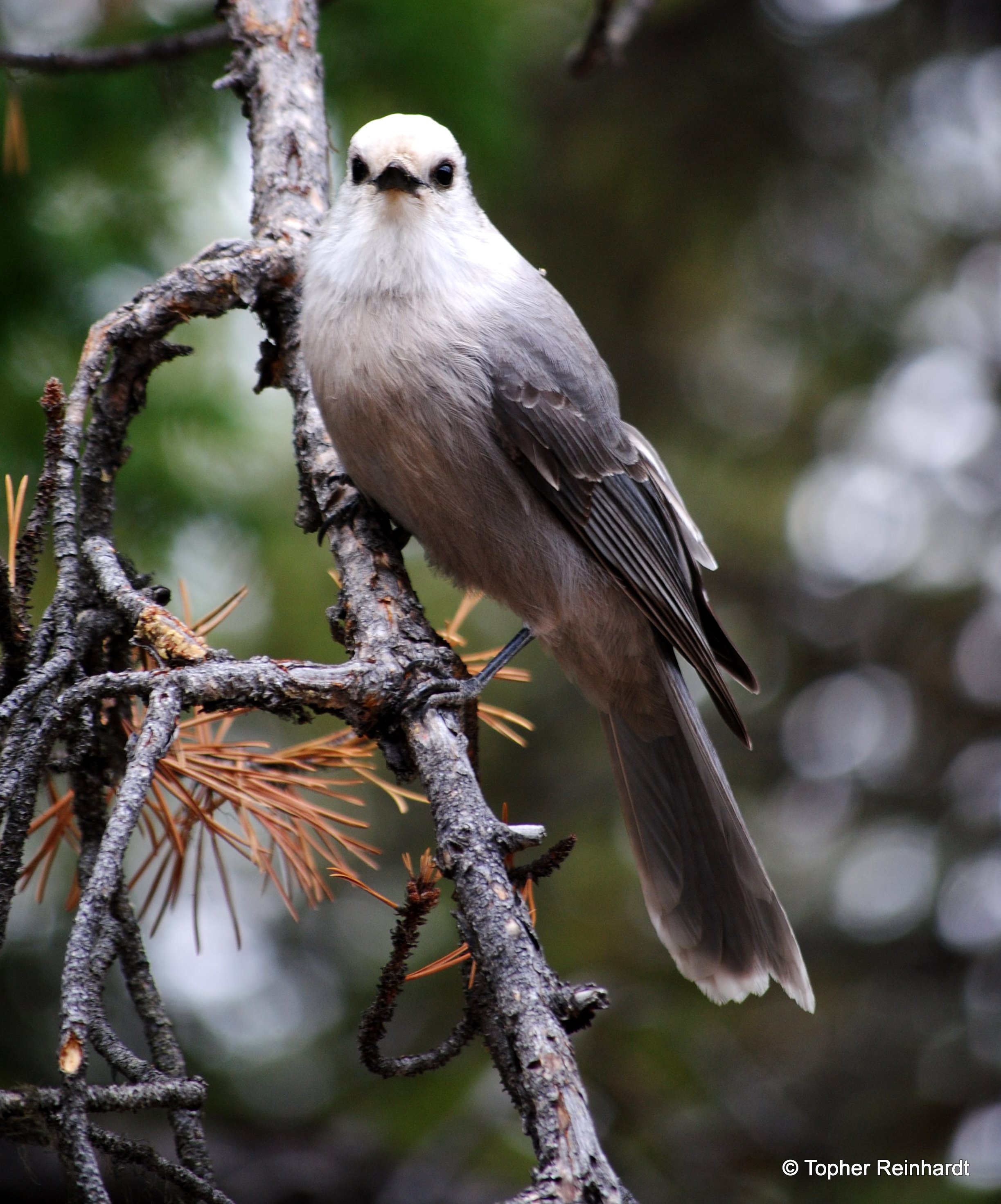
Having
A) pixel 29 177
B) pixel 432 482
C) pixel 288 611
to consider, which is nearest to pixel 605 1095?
pixel 288 611

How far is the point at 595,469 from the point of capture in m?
2.38

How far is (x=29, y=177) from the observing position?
2.49 metres

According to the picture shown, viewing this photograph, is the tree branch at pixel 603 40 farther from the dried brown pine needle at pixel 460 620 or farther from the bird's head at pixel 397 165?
the dried brown pine needle at pixel 460 620

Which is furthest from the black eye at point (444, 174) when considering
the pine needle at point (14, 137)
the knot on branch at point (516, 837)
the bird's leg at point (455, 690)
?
the knot on branch at point (516, 837)

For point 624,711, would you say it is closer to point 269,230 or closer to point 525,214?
point 269,230

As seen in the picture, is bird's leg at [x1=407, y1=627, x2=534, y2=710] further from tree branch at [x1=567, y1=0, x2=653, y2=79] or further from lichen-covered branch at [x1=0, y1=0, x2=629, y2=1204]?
tree branch at [x1=567, y1=0, x2=653, y2=79]

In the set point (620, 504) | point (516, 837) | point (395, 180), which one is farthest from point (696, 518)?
point (516, 837)

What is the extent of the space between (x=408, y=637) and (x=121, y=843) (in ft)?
2.52

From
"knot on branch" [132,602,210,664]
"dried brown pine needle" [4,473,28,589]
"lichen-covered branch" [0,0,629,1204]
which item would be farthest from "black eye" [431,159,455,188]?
"knot on branch" [132,602,210,664]

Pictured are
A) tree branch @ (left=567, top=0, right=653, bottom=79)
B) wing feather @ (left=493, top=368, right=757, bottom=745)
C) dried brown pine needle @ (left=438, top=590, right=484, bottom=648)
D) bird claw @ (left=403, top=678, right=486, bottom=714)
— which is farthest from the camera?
tree branch @ (left=567, top=0, right=653, bottom=79)

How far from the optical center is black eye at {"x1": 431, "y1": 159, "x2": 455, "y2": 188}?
2271mm

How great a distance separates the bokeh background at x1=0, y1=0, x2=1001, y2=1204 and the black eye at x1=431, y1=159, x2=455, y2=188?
1.60ft

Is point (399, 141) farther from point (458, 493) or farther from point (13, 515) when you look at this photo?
point (13, 515)

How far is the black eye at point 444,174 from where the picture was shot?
7.45ft
